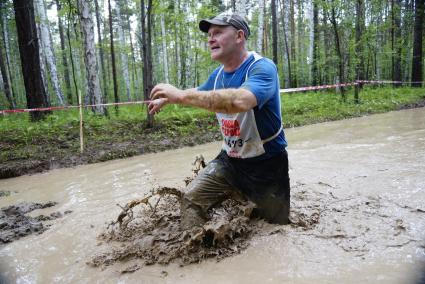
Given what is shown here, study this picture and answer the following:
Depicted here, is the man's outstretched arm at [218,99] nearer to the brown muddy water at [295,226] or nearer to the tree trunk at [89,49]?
the brown muddy water at [295,226]

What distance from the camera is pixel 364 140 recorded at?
25.2 ft

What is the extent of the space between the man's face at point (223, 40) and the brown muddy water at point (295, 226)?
164cm

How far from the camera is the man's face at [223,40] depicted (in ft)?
9.45

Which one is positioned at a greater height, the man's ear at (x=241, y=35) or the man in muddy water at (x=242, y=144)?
the man's ear at (x=241, y=35)

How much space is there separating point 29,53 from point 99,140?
427cm

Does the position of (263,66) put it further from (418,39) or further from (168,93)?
(418,39)

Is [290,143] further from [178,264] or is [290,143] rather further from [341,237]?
[178,264]

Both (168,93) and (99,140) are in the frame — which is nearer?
(168,93)

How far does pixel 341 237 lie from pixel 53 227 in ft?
9.98

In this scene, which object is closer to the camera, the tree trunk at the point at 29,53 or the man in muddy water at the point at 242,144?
the man in muddy water at the point at 242,144

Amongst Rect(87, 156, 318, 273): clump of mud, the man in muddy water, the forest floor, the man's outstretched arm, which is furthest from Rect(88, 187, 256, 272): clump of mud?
the forest floor

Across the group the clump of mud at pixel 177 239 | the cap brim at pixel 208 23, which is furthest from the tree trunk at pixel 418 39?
the cap brim at pixel 208 23

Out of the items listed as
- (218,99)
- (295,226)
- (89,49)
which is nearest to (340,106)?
(89,49)

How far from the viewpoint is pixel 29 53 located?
10.6 meters
